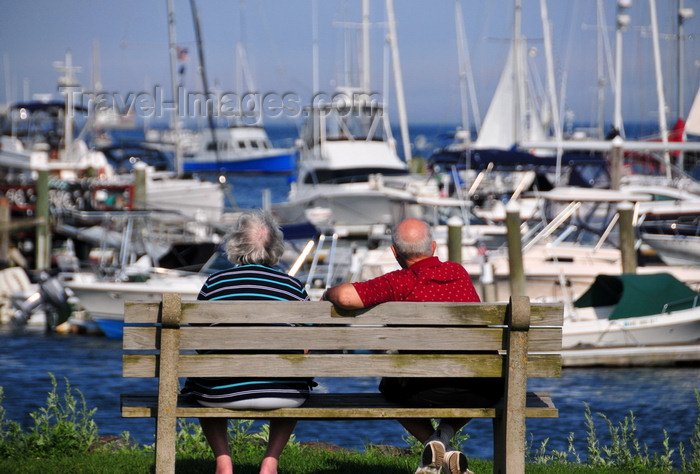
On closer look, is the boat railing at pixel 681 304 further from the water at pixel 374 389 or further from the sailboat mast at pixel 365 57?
the sailboat mast at pixel 365 57

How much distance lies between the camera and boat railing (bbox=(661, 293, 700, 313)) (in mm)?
16562

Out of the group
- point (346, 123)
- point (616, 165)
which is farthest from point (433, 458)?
point (346, 123)

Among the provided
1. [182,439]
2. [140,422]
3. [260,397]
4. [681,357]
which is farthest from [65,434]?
[681,357]

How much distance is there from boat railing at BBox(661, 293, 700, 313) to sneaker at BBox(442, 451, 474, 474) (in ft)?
42.1

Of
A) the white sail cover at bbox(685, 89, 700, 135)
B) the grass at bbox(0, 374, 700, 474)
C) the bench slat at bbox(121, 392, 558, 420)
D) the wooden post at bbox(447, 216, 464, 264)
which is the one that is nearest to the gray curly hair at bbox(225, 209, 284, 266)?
the bench slat at bbox(121, 392, 558, 420)

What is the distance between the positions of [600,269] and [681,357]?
9.22ft

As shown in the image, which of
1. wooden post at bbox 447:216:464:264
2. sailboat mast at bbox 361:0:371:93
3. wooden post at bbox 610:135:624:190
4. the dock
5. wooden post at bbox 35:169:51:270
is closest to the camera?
the dock

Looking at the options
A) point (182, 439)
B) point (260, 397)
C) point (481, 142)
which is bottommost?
point (182, 439)

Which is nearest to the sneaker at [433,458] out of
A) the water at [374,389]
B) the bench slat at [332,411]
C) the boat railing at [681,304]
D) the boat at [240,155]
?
the bench slat at [332,411]

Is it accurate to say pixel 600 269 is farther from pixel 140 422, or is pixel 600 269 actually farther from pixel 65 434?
pixel 65 434

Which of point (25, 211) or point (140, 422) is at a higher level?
point (25, 211)

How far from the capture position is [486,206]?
94.2 ft

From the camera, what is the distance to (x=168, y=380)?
14.4ft

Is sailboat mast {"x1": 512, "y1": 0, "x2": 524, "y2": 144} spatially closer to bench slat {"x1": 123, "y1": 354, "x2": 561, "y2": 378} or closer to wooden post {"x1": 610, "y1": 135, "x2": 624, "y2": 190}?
wooden post {"x1": 610, "y1": 135, "x2": 624, "y2": 190}
